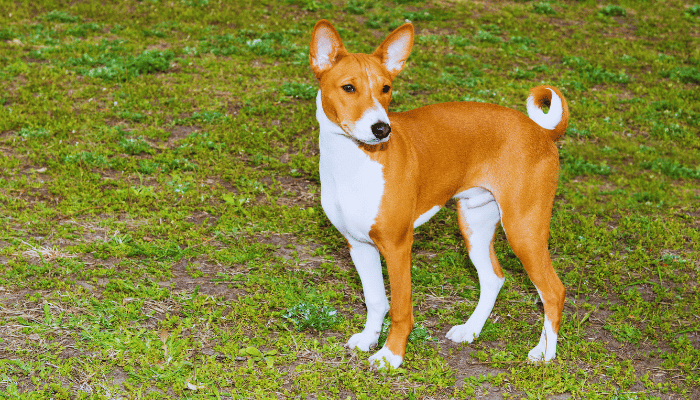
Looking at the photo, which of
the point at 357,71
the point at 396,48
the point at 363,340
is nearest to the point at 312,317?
the point at 363,340

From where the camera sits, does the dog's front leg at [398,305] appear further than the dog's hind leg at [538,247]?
No

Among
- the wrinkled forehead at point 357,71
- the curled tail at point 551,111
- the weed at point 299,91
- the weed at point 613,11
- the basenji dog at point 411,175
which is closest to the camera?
the wrinkled forehead at point 357,71

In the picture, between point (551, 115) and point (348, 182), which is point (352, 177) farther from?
point (551, 115)

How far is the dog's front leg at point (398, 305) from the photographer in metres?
4.44

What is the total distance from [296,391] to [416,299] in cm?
169

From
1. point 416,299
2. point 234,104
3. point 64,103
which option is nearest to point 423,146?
point 416,299

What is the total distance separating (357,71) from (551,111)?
69.8 inches

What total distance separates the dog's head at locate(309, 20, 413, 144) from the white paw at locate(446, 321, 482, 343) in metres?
2.02

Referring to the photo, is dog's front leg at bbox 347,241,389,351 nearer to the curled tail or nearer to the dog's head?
the dog's head

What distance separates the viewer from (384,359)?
4660mm

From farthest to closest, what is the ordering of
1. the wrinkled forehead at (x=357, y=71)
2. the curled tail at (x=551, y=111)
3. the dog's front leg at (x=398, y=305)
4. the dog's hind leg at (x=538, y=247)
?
the curled tail at (x=551, y=111)
the dog's hind leg at (x=538, y=247)
the dog's front leg at (x=398, y=305)
the wrinkled forehead at (x=357, y=71)

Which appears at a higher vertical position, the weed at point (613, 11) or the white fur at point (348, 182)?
the white fur at point (348, 182)

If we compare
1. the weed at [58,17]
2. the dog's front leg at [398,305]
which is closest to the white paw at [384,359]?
the dog's front leg at [398,305]

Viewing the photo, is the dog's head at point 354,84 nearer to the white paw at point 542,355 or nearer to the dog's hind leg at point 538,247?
the dog's hind leg at point 538,247
